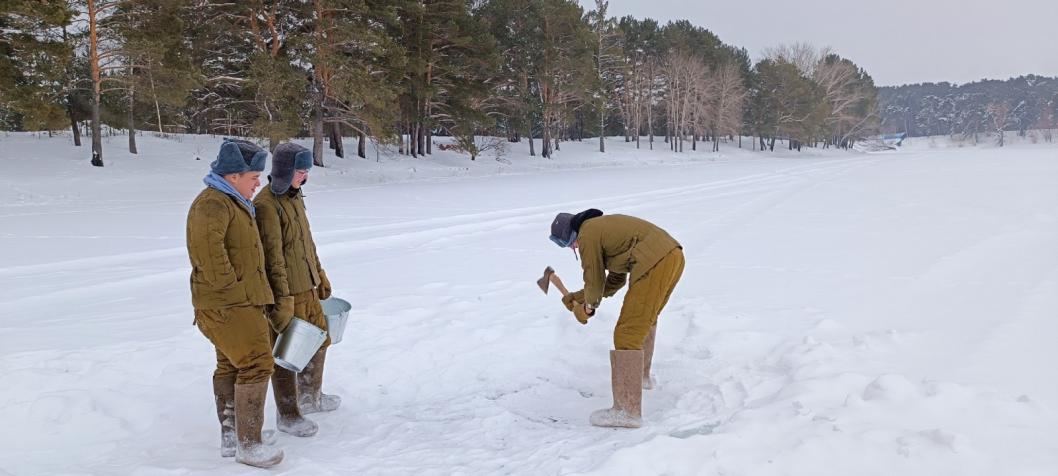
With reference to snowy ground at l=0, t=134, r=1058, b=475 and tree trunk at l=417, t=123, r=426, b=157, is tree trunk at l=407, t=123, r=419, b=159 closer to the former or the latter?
tree trunk at l=417, t=123, r=426, b=157

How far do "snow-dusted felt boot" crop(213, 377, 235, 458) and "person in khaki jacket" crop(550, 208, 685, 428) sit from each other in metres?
2.13

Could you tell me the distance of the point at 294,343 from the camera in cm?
356

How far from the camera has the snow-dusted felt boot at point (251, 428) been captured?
333 centimetres

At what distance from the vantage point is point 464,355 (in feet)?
17.5

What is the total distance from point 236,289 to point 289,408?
3.70 feet

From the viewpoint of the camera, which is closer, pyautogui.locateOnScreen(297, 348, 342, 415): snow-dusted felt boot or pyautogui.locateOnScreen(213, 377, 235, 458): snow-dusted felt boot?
pyautogui.locateOnScreen(213, 377, 235, 458): snow-dusted felt boot

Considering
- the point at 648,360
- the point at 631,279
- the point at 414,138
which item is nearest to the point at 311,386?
the point at 631,279

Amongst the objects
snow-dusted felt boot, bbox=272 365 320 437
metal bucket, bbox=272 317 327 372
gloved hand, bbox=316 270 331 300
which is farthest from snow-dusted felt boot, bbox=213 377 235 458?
gloved hand, bbox=316 270 331 300

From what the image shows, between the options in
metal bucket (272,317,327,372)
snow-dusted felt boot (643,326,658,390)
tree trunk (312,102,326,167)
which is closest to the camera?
metal bucket (272,317,327,372)

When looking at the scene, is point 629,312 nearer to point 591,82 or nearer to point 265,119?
point 265,119

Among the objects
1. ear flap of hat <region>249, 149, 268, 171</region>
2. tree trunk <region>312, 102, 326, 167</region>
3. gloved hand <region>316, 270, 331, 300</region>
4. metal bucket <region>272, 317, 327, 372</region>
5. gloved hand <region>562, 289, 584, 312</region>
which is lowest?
metal bucket <region>272, 317, 327, 372</region>

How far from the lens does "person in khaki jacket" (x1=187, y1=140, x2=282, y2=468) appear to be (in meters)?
3.04

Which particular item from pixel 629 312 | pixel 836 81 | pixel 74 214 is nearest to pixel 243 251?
pixel 629 312

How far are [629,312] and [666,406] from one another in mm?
844
